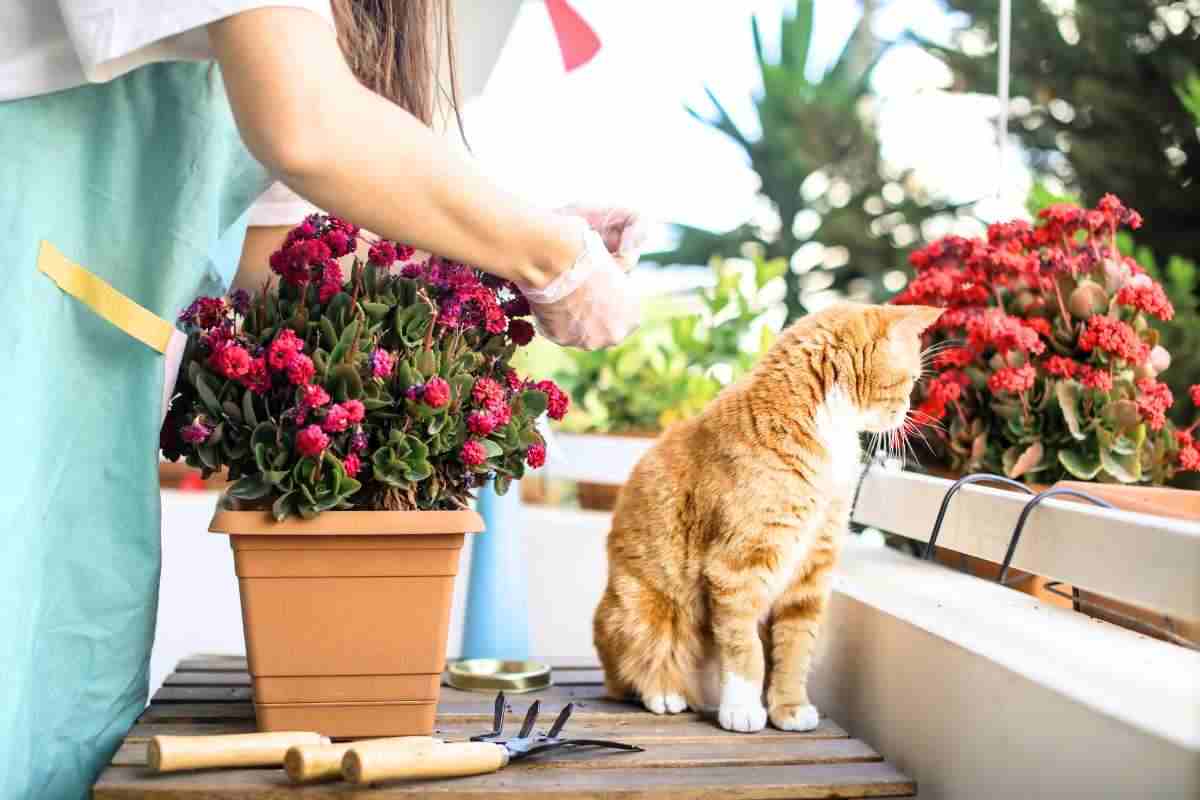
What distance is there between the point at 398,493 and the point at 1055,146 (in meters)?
3.86

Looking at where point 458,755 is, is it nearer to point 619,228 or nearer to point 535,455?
point 535,455

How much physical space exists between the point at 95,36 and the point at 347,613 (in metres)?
0.47

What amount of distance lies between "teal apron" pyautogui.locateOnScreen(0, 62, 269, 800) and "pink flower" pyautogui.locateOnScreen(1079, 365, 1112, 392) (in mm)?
1014

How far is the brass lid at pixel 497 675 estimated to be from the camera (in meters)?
1.17

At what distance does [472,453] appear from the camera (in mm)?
907

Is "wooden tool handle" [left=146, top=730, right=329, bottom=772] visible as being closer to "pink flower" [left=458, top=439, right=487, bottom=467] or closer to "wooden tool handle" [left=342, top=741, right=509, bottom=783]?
"wooden tool handle" [left=342, top=741, right=509, bottom=783]

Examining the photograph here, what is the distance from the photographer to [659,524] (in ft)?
3.65

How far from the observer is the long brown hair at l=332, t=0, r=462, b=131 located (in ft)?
3.18

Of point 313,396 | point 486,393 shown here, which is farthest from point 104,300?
point 486,393

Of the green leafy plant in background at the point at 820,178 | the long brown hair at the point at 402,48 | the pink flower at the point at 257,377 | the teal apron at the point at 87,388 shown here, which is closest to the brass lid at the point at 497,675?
the teal apron at the point at 87,388

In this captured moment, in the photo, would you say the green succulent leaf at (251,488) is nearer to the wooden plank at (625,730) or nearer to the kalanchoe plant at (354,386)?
the kalanchoe plant at (354,386)

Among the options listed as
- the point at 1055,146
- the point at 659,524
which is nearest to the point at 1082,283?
the point at 659,524

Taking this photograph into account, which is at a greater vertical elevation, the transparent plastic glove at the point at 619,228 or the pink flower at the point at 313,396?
the transparent plastic glove at the point at 619,228

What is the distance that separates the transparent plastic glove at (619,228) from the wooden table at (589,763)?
1.42 feet
